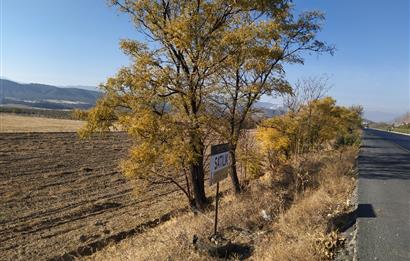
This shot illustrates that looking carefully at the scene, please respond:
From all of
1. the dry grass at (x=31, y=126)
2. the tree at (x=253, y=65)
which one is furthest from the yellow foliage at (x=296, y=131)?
the dry grass at (x=31, y=126)

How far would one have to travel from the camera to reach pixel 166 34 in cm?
1366

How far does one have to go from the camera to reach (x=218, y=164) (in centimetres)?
818

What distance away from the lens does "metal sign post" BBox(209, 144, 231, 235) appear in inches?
312

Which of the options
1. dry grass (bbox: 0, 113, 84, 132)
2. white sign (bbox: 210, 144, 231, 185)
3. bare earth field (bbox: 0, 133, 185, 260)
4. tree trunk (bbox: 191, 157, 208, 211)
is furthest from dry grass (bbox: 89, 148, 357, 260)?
dry grass (bbox: 0, 113, 84, 132)

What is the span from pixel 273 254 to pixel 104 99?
898cm

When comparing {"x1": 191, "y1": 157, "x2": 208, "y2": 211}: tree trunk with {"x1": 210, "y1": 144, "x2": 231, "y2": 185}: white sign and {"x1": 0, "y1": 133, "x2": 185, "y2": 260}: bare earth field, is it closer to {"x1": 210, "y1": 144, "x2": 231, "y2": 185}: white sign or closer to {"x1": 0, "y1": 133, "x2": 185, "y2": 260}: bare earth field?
{"x1": 0, "y1": 133, "x2": 185, "y2": 260}: bare earth field

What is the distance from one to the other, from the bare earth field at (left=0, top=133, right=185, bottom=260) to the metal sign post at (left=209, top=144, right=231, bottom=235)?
598 centimetres

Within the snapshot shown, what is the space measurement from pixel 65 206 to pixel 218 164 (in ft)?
36.8

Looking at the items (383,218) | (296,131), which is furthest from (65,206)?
(383,218)

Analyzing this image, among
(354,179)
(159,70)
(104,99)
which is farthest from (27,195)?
(354,179)

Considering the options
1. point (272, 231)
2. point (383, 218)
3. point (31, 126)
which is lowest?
point (31, 126)

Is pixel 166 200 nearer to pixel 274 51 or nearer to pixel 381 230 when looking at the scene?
pixel 274 51

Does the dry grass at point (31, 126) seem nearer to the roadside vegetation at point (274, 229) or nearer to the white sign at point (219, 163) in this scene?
the roadside vegetation at point (274, 229)

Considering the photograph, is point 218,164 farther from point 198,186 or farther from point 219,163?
point 198,186
